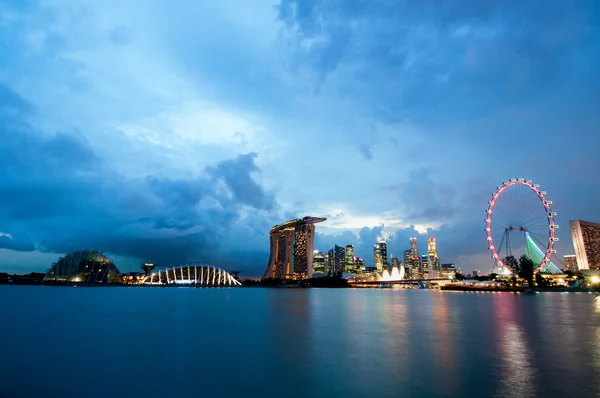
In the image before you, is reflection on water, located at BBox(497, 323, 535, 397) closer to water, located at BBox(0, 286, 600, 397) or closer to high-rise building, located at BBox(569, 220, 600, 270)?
water, located at BBox(0, 286, 600, 397)

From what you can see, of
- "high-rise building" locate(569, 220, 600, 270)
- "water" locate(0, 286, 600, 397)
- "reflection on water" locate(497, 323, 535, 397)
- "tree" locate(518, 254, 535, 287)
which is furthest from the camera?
"high-rise building" locate(569, 220, 600, 270)

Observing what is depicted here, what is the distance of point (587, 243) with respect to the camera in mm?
177375

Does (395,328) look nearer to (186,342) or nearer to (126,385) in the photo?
(186,342)

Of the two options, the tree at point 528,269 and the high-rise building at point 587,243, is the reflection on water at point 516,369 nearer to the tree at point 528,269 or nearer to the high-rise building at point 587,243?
the tree at point 528,269

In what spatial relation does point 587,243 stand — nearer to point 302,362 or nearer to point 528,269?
point 528,269

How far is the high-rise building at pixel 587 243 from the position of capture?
573 feet

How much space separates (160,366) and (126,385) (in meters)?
3.18

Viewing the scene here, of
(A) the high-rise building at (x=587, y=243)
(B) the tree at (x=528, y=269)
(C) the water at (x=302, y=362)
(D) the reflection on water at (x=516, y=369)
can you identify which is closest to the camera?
(D) the reflection on water at (x=516, y=369)

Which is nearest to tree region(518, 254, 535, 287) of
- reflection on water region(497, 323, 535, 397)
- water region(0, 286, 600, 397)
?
water region(0, 286, 600, 397)

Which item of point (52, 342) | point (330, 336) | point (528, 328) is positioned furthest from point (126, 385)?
point (528, 328)

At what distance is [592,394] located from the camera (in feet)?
39.0

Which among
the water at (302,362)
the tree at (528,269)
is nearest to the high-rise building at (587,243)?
the tree at (528,269)

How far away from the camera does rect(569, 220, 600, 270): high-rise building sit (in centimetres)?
17450

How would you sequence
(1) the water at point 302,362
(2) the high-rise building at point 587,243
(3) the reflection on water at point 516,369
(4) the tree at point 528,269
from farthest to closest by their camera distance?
(2) the high-rise building at point 587,243 → (4) the tree at point 528,269 → (1) the water at point 302,362 → (3) the reflection on water at point 516,369
